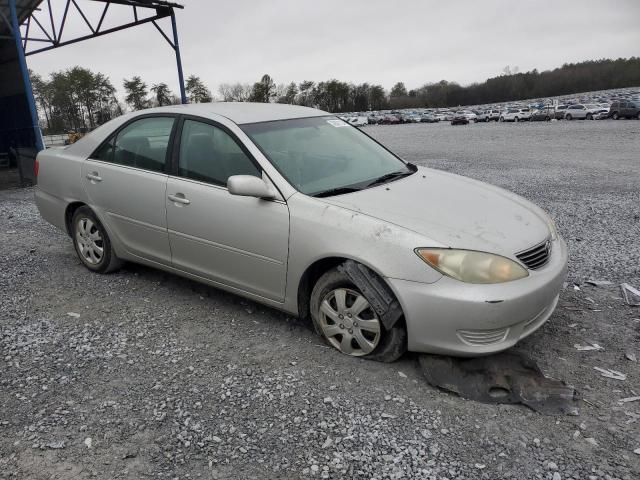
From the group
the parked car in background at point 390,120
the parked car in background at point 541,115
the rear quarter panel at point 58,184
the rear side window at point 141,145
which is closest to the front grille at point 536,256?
the rear side window at point 141,145

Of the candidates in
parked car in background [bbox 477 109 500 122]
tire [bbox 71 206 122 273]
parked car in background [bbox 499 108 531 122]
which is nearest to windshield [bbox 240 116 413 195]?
tire [bbox 71 206 122 273]

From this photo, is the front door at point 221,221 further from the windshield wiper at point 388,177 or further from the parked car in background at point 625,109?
the parked car in background at point 625,109

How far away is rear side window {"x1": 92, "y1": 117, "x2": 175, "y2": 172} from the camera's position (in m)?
4.12

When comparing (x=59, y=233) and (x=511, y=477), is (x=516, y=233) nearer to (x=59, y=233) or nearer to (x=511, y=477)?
(x=511, y=477)

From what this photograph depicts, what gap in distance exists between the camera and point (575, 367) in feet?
10.3

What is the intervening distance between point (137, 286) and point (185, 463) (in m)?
2.50

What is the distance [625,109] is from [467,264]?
39.2m

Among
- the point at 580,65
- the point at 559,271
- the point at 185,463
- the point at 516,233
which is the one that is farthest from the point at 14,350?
the point at 580,65

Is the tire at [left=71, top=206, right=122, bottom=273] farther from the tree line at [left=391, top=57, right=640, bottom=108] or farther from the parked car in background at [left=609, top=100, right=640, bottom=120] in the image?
the tree line at [left=391, top=57, right=640, bottom=108]

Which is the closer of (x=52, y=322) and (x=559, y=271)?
(x=559, y=271)

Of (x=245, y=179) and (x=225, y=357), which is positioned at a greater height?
(x=245, y=179)

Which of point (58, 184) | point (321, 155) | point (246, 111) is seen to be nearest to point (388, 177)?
point (321, 155)

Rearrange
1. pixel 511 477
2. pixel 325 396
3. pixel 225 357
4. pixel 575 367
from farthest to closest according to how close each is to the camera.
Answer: pixel 225 357 → pixel 575 367 → pixel 325 396 → pixel 511 477

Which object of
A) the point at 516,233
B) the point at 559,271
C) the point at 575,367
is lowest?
the point at 575,367
